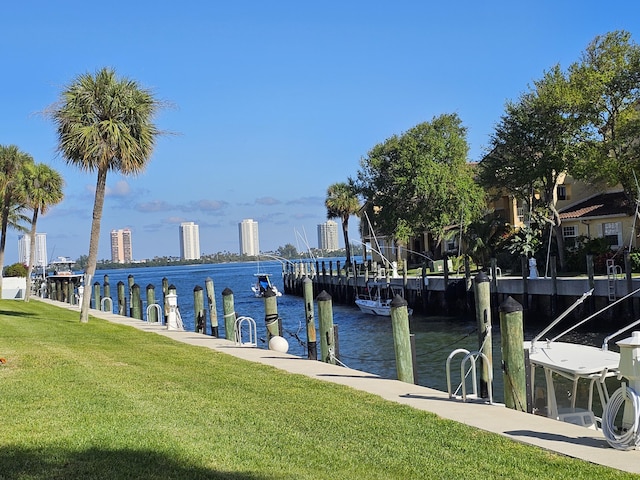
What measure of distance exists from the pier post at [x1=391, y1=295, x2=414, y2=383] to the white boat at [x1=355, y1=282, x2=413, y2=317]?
27477mm

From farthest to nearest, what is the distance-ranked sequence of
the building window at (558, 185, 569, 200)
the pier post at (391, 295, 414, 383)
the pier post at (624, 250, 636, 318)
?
the building window at (558, 185, 569, 200)
the pier post at (624, 250, 636, 318)
the pier post at (391, 295, 414, 383)

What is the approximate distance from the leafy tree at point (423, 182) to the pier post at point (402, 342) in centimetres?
4317

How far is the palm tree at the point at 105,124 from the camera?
2416 cm

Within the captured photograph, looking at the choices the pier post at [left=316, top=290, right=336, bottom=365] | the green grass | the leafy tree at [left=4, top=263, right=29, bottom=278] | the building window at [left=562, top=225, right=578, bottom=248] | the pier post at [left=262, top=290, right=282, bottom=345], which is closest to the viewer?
the green grass

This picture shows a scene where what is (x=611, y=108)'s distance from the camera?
42.3m

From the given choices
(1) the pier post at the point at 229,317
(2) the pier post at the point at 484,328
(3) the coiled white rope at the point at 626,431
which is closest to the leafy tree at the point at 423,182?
(1) the pier post at the point at 229,317

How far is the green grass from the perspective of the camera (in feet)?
23.2

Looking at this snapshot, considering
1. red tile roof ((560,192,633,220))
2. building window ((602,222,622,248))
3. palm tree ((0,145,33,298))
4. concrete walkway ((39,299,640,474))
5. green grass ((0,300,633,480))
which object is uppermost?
palm tree ((0,145,33,298))

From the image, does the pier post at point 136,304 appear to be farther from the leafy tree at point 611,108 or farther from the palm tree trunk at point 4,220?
the leafy tree at point 611,108

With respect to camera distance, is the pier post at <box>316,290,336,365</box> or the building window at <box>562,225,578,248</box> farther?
the building window at <box>562,225,578,248</box>

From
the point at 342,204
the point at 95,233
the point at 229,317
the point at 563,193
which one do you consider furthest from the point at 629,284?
the point at 342,204

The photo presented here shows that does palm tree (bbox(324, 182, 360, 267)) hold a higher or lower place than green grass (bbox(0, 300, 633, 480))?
higher

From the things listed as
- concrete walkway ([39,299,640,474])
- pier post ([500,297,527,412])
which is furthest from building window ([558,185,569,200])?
pier post ([500,297,527,412])

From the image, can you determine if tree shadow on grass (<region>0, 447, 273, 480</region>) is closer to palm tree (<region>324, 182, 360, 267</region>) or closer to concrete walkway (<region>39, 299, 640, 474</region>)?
concrete walkway (<region>39, 299, 640, 474</region>)
